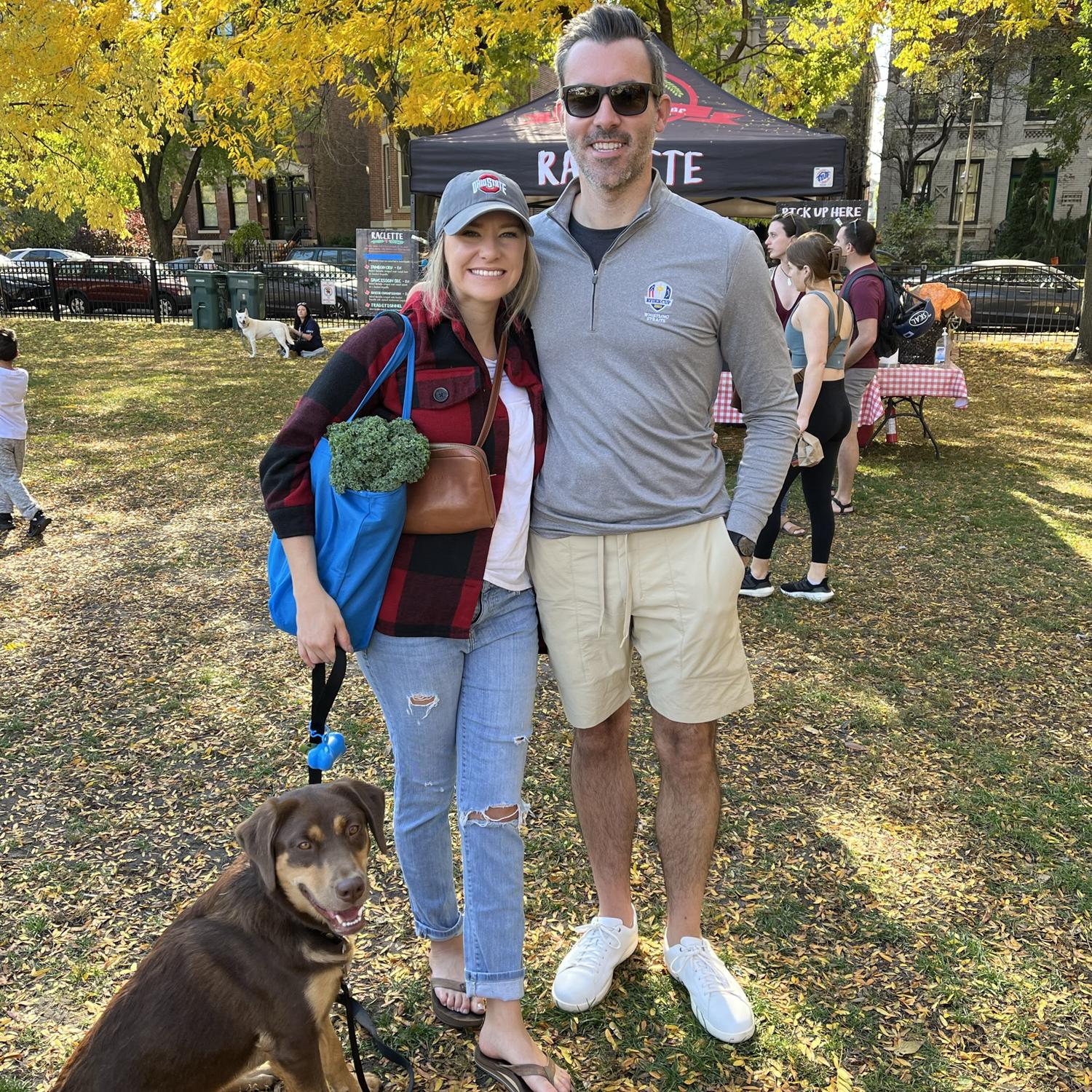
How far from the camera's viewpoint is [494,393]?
7.34 feet

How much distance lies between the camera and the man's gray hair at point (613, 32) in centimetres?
234

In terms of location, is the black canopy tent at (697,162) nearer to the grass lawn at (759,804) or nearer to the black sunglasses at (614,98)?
the grass lawn at (759,804)

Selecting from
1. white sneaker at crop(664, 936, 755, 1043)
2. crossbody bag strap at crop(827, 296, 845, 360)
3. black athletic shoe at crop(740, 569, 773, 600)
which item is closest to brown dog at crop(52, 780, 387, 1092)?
white sneaker at crop(664, 936, 755, 1043)

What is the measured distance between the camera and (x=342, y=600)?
2.18 meters

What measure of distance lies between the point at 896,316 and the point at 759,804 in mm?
4825

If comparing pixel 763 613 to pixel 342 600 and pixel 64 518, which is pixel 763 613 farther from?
pixel 64 518

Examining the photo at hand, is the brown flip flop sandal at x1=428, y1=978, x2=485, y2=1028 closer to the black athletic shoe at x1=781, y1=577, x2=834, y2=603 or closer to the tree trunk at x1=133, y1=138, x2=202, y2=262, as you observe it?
the black athletic shoe at x1=781, y1=577, x2=834, y2=603

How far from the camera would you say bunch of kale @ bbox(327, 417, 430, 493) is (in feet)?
6.79

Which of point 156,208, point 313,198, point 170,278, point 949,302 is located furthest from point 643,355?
point 313,198

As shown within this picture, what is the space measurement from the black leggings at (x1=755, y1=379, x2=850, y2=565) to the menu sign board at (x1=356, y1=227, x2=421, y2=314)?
8971 millimetres

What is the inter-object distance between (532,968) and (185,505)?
18.6ft

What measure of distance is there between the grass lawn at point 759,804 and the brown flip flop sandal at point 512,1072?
109mm

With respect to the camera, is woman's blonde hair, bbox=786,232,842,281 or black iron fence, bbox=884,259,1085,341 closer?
woman's blonde hair, bbox=786,232,842,281

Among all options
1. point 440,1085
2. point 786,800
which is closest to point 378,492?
point 440,1085
